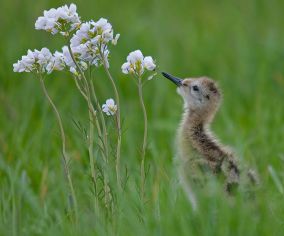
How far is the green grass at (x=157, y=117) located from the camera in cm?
412

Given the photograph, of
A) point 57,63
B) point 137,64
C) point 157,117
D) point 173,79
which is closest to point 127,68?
point 137,64

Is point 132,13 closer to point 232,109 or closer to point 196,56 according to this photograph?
point 196,56

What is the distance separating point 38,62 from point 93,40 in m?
0.31

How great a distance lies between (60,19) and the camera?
Answer: 4172 mm

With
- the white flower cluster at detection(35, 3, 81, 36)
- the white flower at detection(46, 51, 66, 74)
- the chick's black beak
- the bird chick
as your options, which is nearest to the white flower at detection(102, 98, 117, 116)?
the white flower at detection(46, 51, 66, 74)

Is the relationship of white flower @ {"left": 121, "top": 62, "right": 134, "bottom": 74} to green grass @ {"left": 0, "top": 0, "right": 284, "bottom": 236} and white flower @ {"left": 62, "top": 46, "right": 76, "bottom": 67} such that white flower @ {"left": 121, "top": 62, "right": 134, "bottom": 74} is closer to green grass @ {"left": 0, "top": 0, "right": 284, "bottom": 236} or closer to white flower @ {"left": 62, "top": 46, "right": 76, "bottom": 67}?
white flower @ {"left": 62, "top": 46, "right": 76, "bottom": 67}

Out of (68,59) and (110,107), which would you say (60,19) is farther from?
(110,107)

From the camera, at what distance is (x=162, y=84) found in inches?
323

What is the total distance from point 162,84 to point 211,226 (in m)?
4.35

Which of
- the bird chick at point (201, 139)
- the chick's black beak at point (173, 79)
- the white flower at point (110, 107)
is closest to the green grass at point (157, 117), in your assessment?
the bird chick at point (201, 139)

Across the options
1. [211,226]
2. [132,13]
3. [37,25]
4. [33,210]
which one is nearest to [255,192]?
[211,226]

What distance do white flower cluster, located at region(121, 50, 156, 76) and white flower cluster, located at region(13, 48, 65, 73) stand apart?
334 mm

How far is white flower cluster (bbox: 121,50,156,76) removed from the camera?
428 centimetres

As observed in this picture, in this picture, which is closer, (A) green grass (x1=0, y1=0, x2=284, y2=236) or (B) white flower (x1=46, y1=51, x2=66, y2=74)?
(A) green grass (x1=0, y1=0, x2=284, y2=236)
